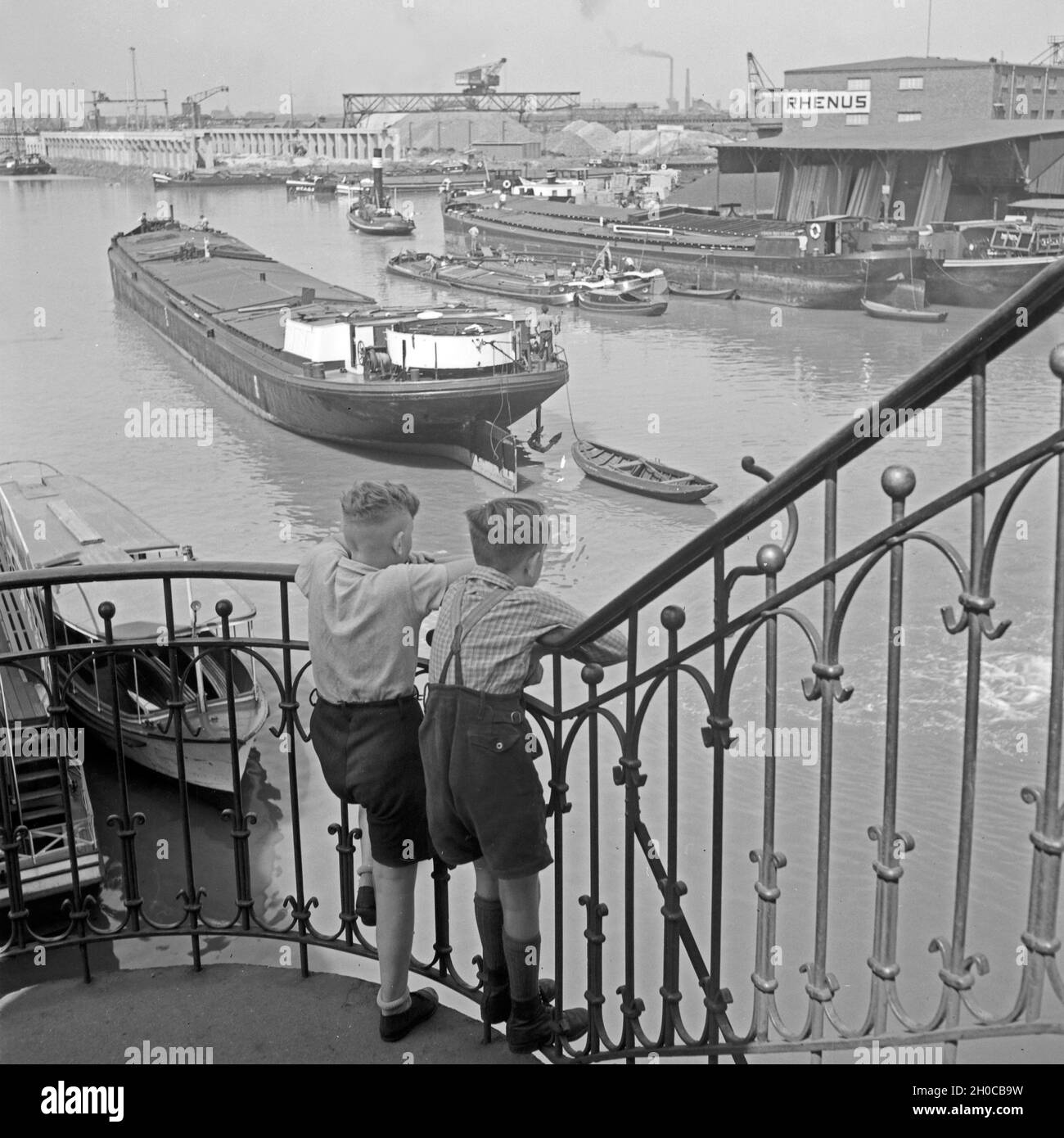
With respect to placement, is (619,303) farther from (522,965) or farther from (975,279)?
(522,965)

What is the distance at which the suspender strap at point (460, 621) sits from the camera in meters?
2.70

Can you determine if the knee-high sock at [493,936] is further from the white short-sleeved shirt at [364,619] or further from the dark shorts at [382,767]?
the white short-sleeved shirt at [364,619]

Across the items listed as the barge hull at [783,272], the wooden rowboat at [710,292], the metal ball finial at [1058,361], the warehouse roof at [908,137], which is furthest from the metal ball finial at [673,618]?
the warehouse roof at [908,137]

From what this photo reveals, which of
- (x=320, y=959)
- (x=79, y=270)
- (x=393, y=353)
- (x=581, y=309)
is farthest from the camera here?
(x=79, y=270)

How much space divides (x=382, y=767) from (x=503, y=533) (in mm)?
704

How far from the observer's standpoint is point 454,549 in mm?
19094

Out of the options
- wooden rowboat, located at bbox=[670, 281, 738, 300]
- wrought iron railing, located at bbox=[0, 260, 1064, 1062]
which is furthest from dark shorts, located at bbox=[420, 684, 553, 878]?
wooden rowboat, located at bbox=[670, 281, 738, 300]

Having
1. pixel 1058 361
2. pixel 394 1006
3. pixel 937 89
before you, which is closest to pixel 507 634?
pixel 394 1006

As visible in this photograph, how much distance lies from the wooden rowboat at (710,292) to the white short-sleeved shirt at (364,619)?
4240 centimetres

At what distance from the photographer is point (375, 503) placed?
2.89 m
